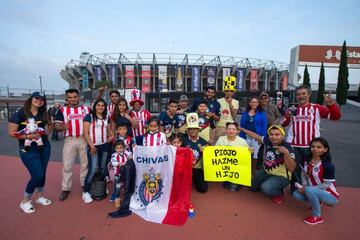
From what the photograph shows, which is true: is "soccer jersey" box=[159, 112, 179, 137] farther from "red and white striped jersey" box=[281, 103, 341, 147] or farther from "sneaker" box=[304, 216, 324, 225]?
"sneaker" box=[304, 216, 324, 225]

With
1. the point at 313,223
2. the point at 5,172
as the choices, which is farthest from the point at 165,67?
the point at 313,223

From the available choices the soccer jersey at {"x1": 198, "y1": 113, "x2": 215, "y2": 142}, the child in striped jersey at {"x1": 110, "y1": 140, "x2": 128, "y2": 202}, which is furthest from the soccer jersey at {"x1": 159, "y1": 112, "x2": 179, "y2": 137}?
the child in striped jersey at {"x1": 110, "y1": 140, "x2": 128, "y2": 202}

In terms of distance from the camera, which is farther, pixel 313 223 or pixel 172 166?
pixel 172 166

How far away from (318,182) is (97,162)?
3.85 metres

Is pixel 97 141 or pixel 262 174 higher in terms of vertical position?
pixel 97 141

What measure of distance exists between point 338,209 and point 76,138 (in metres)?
4.76

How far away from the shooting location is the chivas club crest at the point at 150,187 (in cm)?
369

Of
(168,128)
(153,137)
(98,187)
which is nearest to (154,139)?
(153,137)

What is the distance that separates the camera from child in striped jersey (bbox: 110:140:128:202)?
3891 mm

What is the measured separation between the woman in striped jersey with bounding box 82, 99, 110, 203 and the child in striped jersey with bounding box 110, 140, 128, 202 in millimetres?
347

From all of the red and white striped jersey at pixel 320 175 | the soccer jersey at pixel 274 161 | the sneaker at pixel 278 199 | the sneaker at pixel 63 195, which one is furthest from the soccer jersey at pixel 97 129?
the red and white striped jersey at pixel 320 175

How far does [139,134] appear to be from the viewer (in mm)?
4848

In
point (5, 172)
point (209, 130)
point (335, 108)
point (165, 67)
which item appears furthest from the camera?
point (165, 67)

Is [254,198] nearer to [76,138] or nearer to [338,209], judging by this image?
[338,209]
